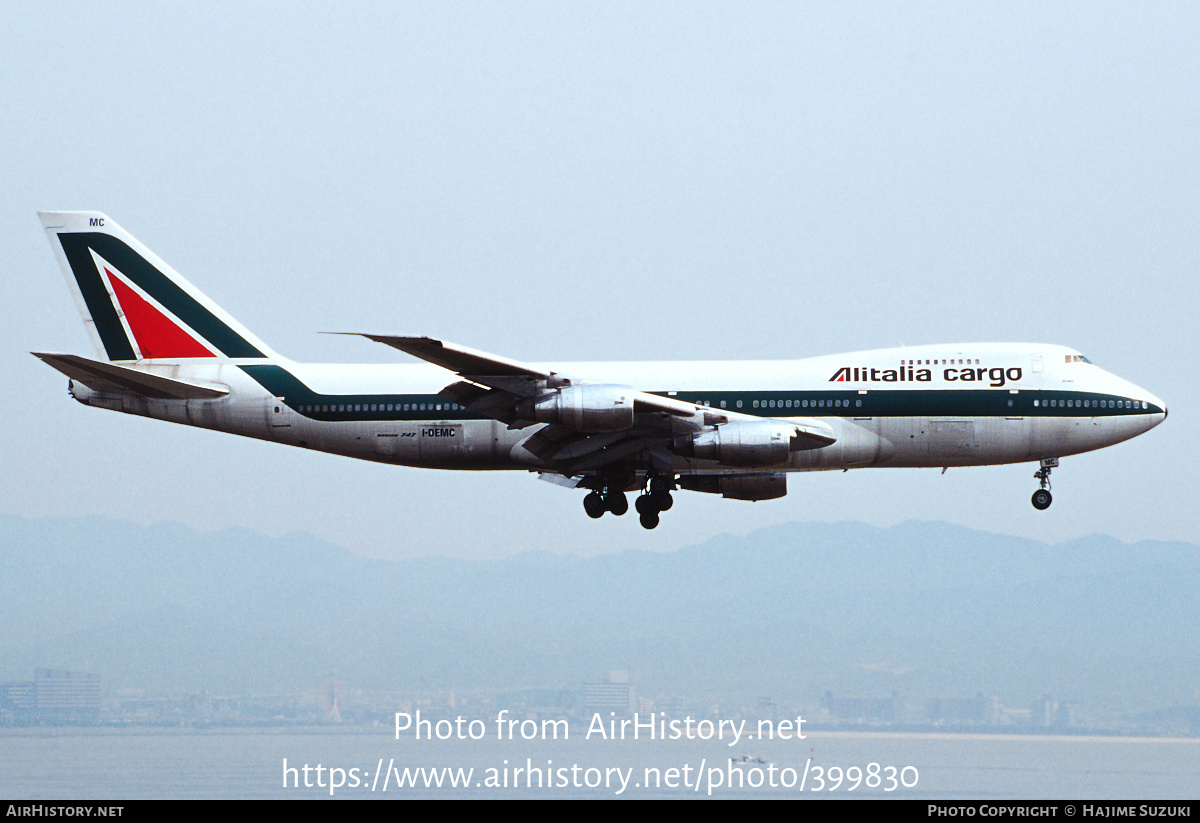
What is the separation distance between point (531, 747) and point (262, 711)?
2045cm

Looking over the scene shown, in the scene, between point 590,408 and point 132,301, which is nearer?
point 590,408

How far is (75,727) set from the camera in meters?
93.6

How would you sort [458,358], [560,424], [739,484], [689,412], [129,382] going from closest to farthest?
[458,358] < [560,424] < [689,412] < [129,382] < [739,484]

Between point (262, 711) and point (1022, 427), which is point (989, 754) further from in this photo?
point (1022, 427)

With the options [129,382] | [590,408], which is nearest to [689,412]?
[590,408]

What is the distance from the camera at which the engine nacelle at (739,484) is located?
1793 inches


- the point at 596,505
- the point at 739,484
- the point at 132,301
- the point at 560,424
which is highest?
the point at 132,301

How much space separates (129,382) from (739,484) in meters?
20.2

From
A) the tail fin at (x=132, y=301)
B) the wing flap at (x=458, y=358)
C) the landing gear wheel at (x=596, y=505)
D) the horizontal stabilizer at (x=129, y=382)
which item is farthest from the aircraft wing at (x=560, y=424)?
the tail fin at (x=132, y=301)

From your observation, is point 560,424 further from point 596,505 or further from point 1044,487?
point 1044,487

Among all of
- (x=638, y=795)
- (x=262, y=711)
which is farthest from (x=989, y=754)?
(x=262, y=711)

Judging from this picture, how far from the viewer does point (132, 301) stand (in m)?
46.6

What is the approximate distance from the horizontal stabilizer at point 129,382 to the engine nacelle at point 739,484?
15839mm

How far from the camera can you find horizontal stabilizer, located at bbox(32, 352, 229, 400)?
135 feet
